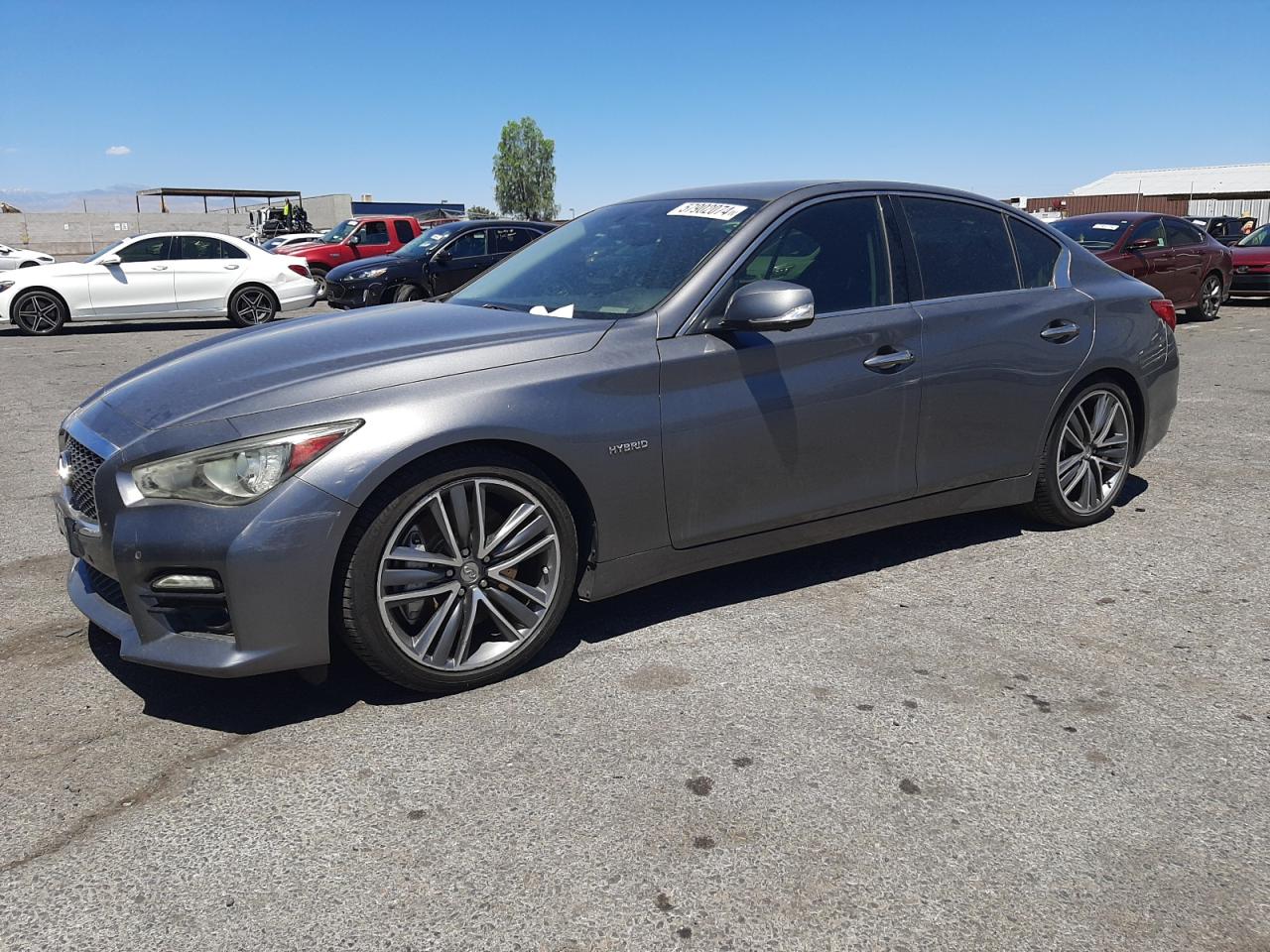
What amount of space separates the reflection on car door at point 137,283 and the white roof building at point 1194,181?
6885 centimetres

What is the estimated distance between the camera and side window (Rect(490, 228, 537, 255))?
16719mm

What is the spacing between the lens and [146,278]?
51.7 feet

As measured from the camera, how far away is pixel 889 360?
13.8 ft

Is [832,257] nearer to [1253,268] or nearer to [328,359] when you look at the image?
[328,359]

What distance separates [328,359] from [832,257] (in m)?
2.00

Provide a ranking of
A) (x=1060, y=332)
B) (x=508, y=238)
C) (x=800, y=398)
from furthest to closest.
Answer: (x=508, y=238) → (x=1060, y=332) → (x=800, y=398)

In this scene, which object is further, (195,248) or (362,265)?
(362,265)

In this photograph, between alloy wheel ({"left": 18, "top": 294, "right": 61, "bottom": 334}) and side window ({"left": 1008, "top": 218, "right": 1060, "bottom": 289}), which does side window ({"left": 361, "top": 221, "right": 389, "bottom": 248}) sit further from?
side window ({"left": 1008, "top": 218, "right": 1060, "bottom": 289})

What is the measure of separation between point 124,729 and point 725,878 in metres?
1.90

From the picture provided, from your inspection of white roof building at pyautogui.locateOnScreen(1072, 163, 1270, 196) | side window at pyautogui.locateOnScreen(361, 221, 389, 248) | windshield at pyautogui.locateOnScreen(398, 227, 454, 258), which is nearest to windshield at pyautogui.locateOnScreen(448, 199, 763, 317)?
windshield at pyautogui.locateOnScreen(398, 227, 454, 258)

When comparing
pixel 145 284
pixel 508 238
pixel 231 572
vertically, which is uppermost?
pixel 508 238

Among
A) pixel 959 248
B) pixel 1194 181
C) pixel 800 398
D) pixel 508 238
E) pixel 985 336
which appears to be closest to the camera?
pixel 800 398

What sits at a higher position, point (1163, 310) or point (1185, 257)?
point (1185, 257)

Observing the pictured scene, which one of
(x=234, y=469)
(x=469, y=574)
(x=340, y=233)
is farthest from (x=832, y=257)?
(x=340, y=233)
